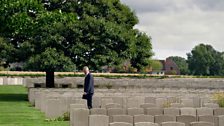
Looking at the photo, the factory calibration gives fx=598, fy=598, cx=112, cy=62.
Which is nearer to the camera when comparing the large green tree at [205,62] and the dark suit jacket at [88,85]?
the dark suit jacket at [88,85]

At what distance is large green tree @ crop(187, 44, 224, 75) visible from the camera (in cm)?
15938

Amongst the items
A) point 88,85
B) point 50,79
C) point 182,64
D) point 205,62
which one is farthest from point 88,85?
point 182,64

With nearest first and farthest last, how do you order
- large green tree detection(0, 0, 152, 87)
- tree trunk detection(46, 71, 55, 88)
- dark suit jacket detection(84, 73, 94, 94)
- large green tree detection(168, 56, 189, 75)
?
1. dark suit jacket detection(84, 73, 94, 94)
2. large green tree detection(0, 0, 152, 87)
3. tree trunk detection(46, 71, 55, 88)
4. large green tree detection(168, 56, 189, 75)

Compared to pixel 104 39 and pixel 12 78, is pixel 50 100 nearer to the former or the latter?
pixel 104 39

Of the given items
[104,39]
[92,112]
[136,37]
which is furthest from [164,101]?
[136,37]

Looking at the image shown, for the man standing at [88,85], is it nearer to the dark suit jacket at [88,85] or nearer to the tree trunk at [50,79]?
the dark suit jacket at [88,85]

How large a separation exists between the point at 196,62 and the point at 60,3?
4865 inches

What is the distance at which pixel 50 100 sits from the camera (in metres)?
21.8

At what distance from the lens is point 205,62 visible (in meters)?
160

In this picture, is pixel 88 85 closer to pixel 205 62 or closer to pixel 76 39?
pixel 76 39

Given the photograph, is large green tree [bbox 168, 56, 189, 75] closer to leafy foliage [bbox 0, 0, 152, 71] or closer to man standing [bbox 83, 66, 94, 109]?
leafy foliage [bbox 0, 0, 152, 71]

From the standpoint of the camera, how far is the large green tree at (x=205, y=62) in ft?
523

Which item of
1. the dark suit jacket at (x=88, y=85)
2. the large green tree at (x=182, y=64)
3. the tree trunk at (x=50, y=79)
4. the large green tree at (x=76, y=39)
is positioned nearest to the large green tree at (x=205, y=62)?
the large green tree at (x=182, y=64)

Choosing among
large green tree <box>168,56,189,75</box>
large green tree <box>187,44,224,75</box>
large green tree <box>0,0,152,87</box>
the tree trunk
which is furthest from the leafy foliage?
large green tree <box>168,56,189,75</box>
